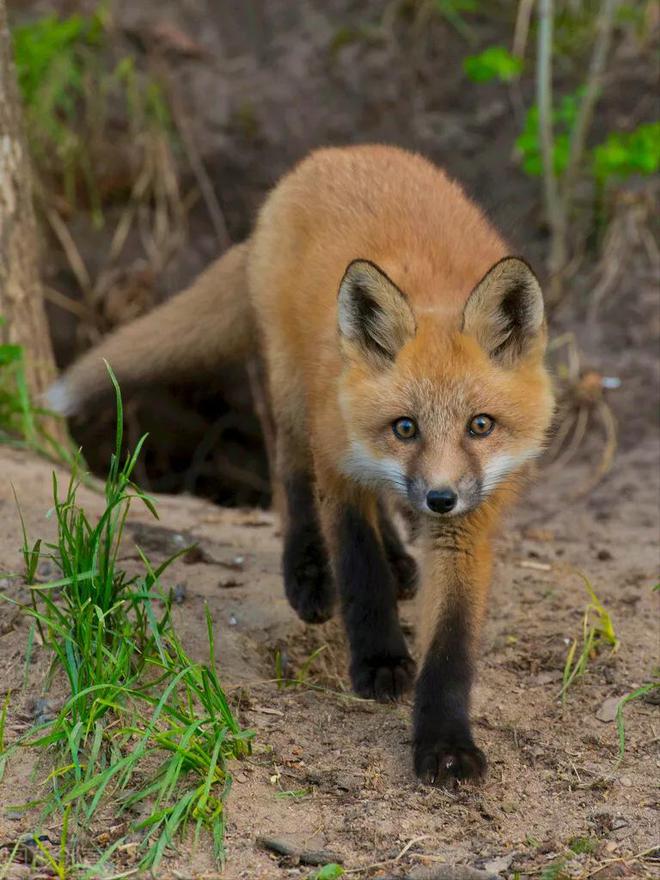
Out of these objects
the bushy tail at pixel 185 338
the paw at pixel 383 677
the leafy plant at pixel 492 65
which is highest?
the leafy plant at pixel 492 65

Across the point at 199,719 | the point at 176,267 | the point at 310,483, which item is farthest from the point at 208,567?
the point at 176,267

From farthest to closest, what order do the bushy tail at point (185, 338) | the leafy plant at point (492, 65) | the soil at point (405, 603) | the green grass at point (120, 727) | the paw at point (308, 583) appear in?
the leafy plant at point (492, 65), the bushy tail at point (185, 338), the paw at point (308, 583), the soil at point (405, 603), the green grass at point (120, 727)

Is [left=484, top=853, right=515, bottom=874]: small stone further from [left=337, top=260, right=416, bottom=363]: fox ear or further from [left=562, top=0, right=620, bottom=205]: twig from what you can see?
[left=562, top=0, right=620, bottom=205]: twig

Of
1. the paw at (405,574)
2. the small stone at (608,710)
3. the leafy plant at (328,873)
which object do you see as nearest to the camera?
the leafy plant at (328,873)

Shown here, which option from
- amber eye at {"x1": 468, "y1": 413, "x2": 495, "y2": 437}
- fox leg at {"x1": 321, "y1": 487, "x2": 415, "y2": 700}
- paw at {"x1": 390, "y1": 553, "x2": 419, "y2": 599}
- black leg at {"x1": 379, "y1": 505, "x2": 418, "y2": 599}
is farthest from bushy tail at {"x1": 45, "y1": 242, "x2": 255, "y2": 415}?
amber eye at {"x1": 468, "y1": 413, "x2": 495, "y2": 437}

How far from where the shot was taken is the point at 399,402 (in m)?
3.12

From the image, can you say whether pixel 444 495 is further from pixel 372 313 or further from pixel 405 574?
pixel 405 574

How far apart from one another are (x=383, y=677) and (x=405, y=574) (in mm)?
933

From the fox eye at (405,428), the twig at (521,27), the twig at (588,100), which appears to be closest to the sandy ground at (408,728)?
the fox eye at (405,428)

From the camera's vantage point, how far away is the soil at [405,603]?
8.81 feet

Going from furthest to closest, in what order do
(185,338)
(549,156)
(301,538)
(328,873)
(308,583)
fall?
(549,156) < (185,338) < (301,538) < (308,583) < (328,873)

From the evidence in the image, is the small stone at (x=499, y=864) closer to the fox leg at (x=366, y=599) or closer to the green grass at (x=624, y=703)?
the green grass at (x=624, y=703)

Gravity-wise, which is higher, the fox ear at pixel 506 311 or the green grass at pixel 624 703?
the fox ear at pixel 506 311

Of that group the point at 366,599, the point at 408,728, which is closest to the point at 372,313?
the point at 366,599
